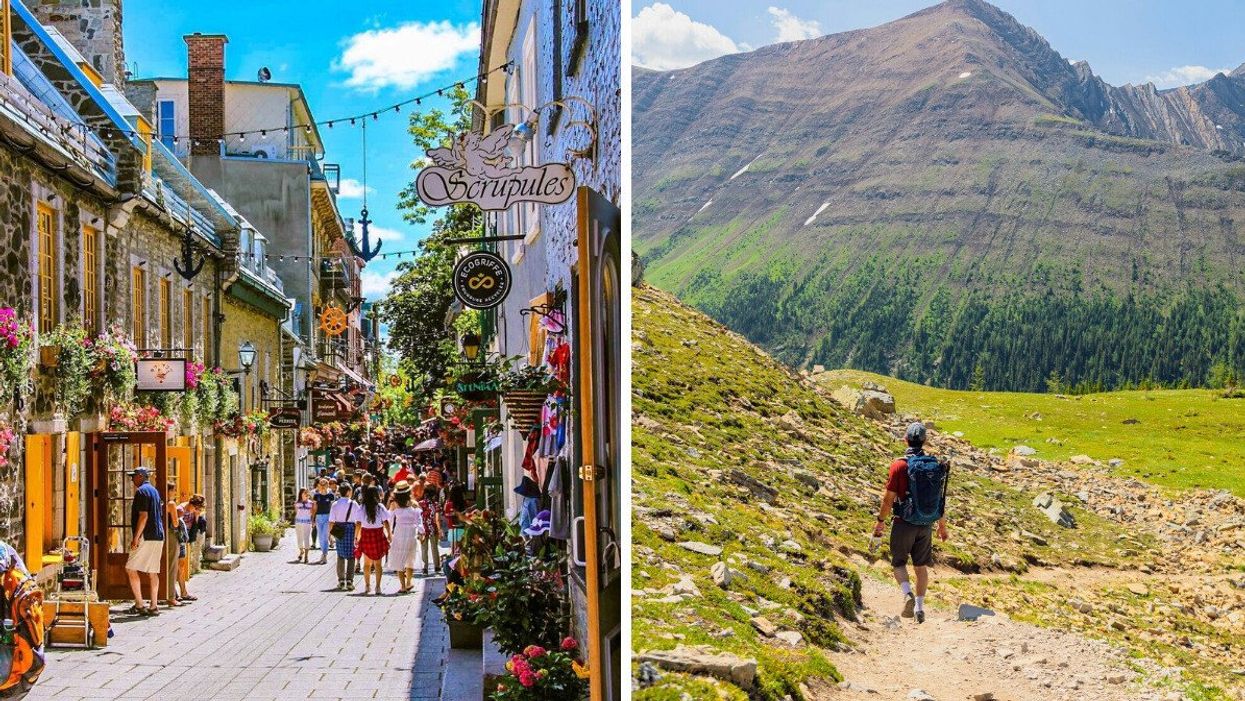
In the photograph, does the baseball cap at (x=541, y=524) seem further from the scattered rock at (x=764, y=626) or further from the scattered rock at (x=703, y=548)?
the scattered rock at (x=764, y=626)

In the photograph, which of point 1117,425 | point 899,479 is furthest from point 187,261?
point 1117,425

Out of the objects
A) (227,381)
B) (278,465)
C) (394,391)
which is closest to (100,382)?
(227,381)

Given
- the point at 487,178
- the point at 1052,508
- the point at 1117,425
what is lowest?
the point at 1052,508

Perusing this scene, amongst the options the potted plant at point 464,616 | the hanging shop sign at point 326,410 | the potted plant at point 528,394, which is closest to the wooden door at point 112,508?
the potted plant at point 464,616

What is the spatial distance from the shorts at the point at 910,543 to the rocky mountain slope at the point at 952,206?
→ 23.6 inches

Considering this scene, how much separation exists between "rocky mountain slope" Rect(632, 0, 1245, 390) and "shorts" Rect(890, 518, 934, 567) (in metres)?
0.60

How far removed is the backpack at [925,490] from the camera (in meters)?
4.43

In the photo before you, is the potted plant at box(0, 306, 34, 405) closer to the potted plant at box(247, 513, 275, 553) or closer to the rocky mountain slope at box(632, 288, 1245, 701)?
the rocky mountain slope at box(632, 288, 1245, 701)

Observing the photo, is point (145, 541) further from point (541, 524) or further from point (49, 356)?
point (541, 524)

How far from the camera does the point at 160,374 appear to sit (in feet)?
33.7

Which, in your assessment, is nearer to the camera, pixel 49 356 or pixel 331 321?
pixel 49 356

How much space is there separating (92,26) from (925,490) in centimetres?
1026

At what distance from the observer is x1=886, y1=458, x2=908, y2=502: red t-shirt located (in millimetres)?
4457

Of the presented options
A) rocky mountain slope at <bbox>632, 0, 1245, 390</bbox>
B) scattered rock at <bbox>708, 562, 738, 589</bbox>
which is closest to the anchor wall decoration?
rocky mountain slope at <bbox>632, 0, 1245, 390</bbox>
